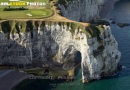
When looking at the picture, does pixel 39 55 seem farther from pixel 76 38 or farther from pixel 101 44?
pixel 101 44

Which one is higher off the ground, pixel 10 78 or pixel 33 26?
pixel 33 26

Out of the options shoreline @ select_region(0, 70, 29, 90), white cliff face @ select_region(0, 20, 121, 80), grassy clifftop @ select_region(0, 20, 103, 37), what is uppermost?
grassy clifftop @ select_region(0, 20, 103, 37)

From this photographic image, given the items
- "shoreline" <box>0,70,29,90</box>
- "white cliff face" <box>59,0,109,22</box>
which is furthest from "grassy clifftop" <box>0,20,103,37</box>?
"white cliff face" <box>59,0,109,22</box>

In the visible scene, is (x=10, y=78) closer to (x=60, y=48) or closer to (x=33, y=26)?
(x=33, y=26)

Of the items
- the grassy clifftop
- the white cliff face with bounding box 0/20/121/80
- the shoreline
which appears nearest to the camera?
the shoreline

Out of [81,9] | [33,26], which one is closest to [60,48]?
[33,26]

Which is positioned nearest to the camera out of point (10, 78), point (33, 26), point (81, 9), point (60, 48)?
point (10, 78)

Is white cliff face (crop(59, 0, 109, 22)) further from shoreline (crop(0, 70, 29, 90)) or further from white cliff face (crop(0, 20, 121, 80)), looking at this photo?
shoreline (crop(0, 70, 29, 90))

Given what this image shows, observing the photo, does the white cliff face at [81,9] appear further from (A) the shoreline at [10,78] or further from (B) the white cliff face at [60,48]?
(A) the shoreline at [10,78]

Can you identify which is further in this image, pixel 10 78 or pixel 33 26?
pixel 33 26
